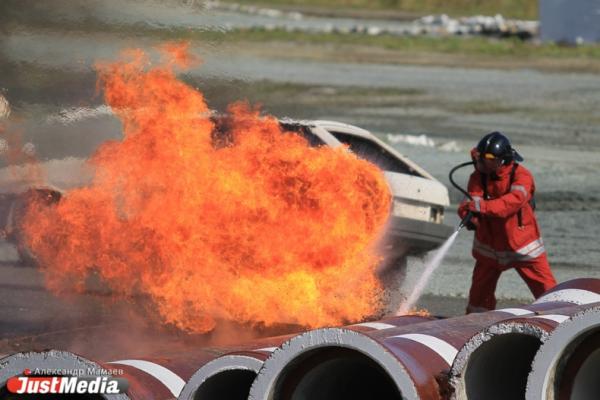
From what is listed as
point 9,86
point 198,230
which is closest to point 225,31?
point 9,86

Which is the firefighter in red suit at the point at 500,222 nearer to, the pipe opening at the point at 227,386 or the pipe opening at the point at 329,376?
the pipe opening at the point at 329,376

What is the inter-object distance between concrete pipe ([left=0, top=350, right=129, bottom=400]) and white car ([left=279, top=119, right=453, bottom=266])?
18.1 feet

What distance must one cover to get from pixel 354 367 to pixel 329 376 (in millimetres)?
193

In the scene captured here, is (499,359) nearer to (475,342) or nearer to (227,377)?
(475,342)

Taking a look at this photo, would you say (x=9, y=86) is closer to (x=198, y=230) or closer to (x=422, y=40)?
(x=198, y=230)

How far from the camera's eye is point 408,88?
30.1 m

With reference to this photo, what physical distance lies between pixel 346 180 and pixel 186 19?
2.23 meters

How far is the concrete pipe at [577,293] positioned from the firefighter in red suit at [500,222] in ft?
5.03

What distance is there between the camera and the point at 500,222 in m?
10.1

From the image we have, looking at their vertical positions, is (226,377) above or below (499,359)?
below

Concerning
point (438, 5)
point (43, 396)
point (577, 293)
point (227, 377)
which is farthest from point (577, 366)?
point (438, 5)

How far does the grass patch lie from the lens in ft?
173

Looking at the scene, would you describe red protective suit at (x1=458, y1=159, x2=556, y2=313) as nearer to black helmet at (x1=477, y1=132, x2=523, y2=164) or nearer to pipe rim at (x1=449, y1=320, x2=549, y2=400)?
black helmet at (x1=477, y1=132, x2=523, y2=164)

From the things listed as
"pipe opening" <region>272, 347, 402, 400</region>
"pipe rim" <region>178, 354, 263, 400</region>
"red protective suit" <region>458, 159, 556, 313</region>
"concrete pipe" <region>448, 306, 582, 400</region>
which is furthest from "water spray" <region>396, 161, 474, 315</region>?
"pipe rim" <region>178, 354, 263, 400</region>
